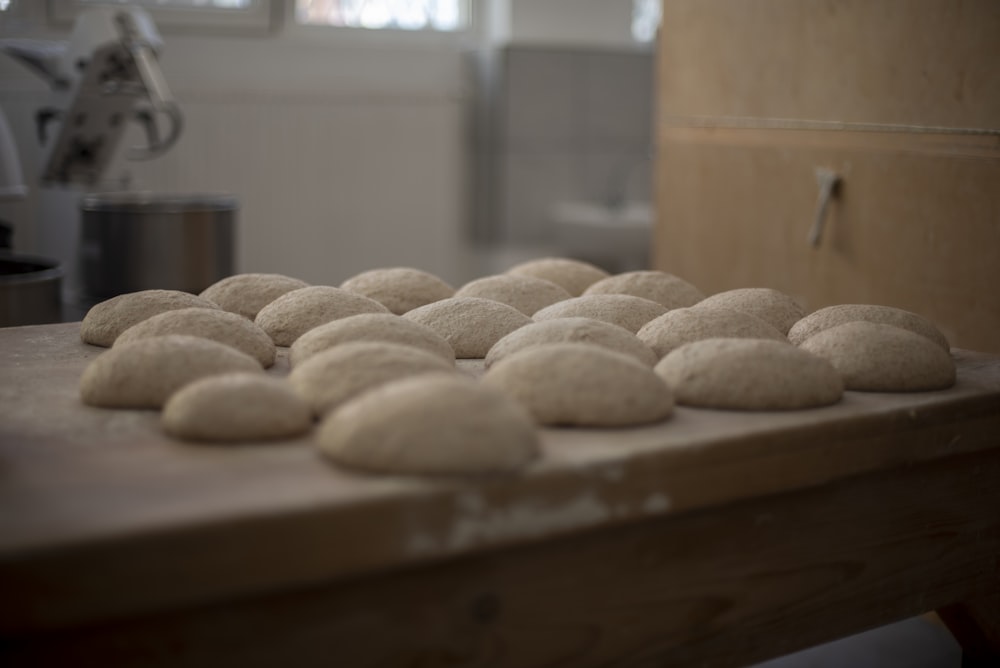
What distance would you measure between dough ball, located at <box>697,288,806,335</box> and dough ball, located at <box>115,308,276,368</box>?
52 cm

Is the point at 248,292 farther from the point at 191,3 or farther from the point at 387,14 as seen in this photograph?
the point at 387,14

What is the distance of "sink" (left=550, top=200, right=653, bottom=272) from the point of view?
368 cm

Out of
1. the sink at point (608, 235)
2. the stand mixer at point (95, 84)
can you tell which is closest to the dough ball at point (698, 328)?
the stand mixer at point (95, 84)

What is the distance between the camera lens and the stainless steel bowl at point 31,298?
5.43 feet

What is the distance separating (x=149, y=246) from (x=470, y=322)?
4.01ft

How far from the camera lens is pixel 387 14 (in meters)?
4.12

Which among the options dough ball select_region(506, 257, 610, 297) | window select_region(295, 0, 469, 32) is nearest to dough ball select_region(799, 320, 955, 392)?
dough ball select_region(506, 257, 610, 297)

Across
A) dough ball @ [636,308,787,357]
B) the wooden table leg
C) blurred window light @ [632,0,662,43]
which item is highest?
blurred window light @ [632,0,662,43]

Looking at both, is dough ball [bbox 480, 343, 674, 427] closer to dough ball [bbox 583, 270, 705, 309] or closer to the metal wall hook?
dough ball [bbox 583, 270, 705, 309]

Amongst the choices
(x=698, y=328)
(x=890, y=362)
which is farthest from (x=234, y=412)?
(x=890, y=362)

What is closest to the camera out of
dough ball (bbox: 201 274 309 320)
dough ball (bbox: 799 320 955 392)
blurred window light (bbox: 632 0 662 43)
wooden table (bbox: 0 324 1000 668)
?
wooden table (bbox: 0 324 1000 668)

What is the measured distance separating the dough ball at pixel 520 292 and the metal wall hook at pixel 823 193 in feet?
2.41

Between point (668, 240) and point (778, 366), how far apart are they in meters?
1.50

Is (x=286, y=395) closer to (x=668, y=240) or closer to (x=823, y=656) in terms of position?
(x=823, y=656)
